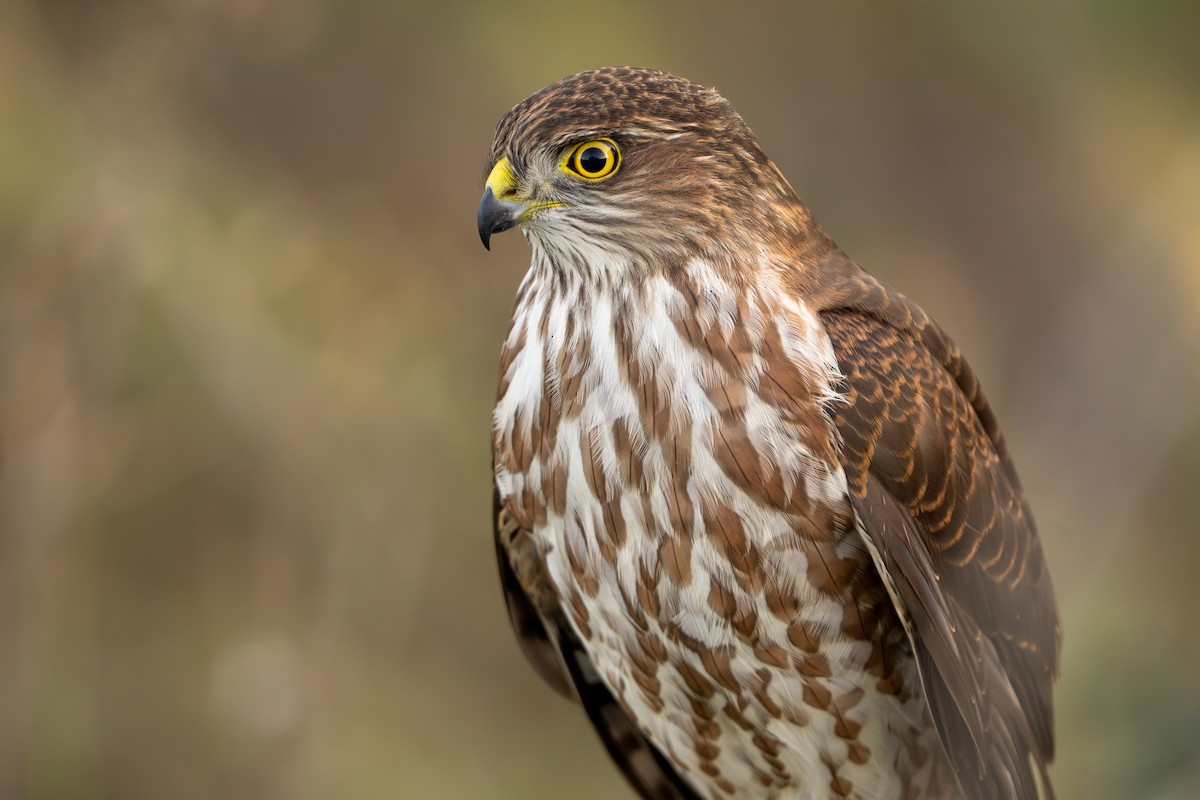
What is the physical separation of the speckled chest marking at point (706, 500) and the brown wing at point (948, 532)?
0.10 m

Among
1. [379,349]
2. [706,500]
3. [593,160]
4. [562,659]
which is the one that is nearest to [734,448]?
[706,500]

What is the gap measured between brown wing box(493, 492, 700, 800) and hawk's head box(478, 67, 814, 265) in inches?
33.4

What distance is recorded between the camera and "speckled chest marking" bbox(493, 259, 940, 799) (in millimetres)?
2822

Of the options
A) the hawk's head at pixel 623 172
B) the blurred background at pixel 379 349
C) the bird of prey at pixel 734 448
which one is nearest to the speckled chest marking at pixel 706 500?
the bird of prey at pixel 734 448

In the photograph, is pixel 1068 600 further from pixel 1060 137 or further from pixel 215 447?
pixel 215 447

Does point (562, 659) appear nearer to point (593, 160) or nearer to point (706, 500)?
point (706, 500)

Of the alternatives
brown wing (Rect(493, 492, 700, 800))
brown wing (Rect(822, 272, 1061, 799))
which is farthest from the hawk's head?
brown wing (Rect(493, 492, 700, 800))

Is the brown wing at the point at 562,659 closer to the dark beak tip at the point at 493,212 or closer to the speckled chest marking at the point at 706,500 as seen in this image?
the speckled chest marking at the point at 706,500

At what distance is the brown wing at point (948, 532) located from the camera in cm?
283

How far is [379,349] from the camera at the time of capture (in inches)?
212

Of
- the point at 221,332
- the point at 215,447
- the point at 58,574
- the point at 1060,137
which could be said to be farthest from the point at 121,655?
the point at 1060,137

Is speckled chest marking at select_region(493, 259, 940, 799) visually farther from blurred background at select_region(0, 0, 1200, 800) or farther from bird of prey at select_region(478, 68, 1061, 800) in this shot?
blurred background at select_region(0, 0, 1200, 800)

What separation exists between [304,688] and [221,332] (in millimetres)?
1526

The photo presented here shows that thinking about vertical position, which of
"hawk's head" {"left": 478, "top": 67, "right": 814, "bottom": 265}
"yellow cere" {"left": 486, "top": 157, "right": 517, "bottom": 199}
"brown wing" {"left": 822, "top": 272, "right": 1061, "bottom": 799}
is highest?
"yellow cere" {"left": 486, "top": 157, "right": 517, "bottom": 199}
